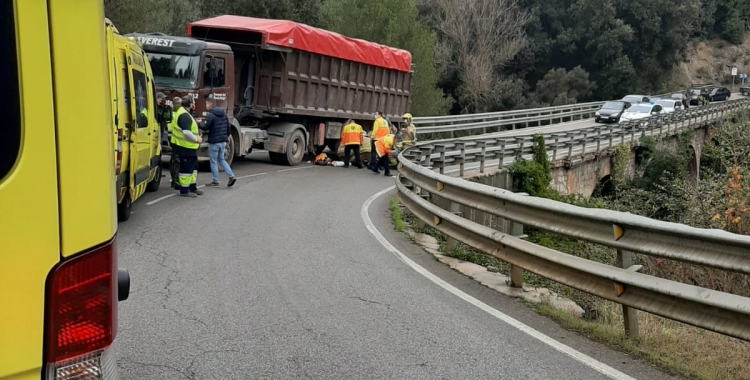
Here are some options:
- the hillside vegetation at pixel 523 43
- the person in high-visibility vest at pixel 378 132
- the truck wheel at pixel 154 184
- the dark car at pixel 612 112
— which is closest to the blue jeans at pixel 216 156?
the truck wheel at pixel 154 184

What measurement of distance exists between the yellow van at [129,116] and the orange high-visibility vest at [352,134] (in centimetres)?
950

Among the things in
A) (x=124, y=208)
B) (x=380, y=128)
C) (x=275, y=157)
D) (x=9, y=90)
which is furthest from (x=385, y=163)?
(x=9, y=90)

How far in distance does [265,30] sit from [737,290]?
13.3 m

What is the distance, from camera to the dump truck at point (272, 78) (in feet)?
57.4

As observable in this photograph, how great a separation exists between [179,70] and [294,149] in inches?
192

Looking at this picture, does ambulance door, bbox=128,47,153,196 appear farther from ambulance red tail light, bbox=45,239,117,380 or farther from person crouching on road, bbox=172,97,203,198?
ambulance red tail light, bbox=45,239,117,380

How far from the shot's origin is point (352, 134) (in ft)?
70.8

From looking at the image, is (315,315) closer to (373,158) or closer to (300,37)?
(300,37)

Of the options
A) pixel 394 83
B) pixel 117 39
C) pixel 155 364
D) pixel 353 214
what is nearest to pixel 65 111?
pixel 155 364

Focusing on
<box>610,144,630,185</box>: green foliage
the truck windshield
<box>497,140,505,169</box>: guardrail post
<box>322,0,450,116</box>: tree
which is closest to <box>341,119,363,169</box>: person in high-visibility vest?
<box>497,140,505,169</box>: guardrail post

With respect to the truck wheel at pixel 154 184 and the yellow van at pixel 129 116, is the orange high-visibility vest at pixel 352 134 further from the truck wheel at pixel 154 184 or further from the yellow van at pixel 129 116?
the yellow van at pixel 129 116

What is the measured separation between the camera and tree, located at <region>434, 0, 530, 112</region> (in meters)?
59.6

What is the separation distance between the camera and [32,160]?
212 centimetres

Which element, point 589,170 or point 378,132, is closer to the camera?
point 378,132
